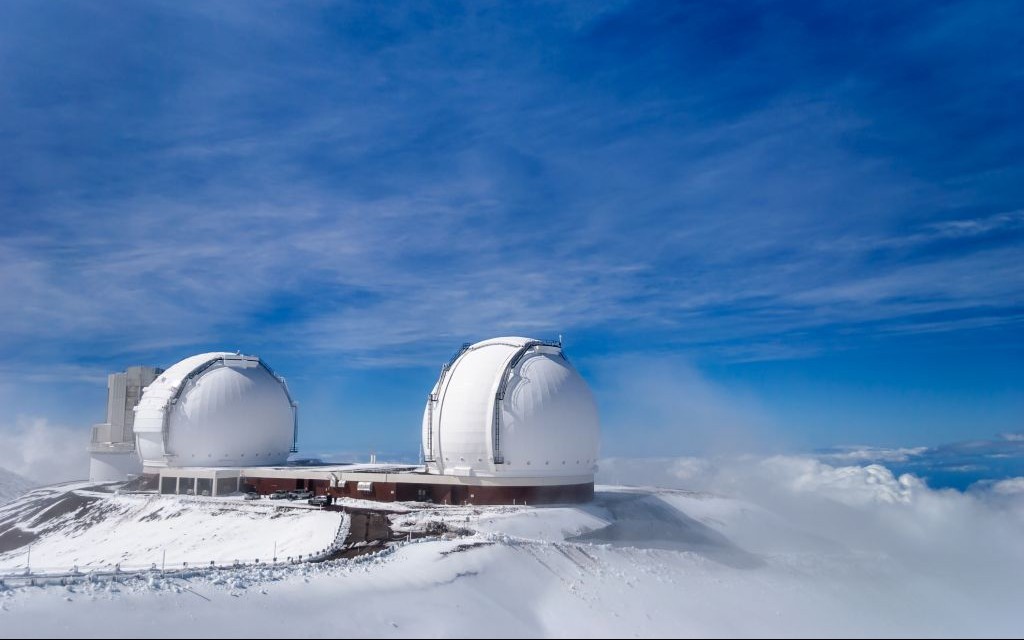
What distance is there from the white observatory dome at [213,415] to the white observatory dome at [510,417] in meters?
14.4

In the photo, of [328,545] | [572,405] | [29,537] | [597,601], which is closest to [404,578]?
[597,601]

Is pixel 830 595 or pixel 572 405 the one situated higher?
pixel 572 405

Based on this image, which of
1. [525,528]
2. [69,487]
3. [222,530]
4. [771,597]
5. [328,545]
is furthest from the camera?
[69,487]

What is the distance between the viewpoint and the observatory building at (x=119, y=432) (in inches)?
2226

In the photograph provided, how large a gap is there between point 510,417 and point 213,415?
70.4 ft

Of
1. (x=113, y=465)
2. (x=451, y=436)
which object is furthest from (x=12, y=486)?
(x=451, y=436)

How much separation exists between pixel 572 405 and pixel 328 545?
17.6 metres

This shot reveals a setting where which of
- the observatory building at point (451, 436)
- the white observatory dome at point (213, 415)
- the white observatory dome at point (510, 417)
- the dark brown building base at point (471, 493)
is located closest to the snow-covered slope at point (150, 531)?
the white observatory dome at point (213, 415)

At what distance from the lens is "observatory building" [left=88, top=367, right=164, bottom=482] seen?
185 ft

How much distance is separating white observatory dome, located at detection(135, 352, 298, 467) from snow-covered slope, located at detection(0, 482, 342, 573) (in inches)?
157

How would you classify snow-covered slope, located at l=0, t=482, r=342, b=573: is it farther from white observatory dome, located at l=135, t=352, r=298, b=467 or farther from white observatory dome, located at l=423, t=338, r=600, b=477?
white observatory dome, located at l=423, t=338, r=600, b=477

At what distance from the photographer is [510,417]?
127 ft

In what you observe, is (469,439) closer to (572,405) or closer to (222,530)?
(572,405)

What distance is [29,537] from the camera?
42938mm
